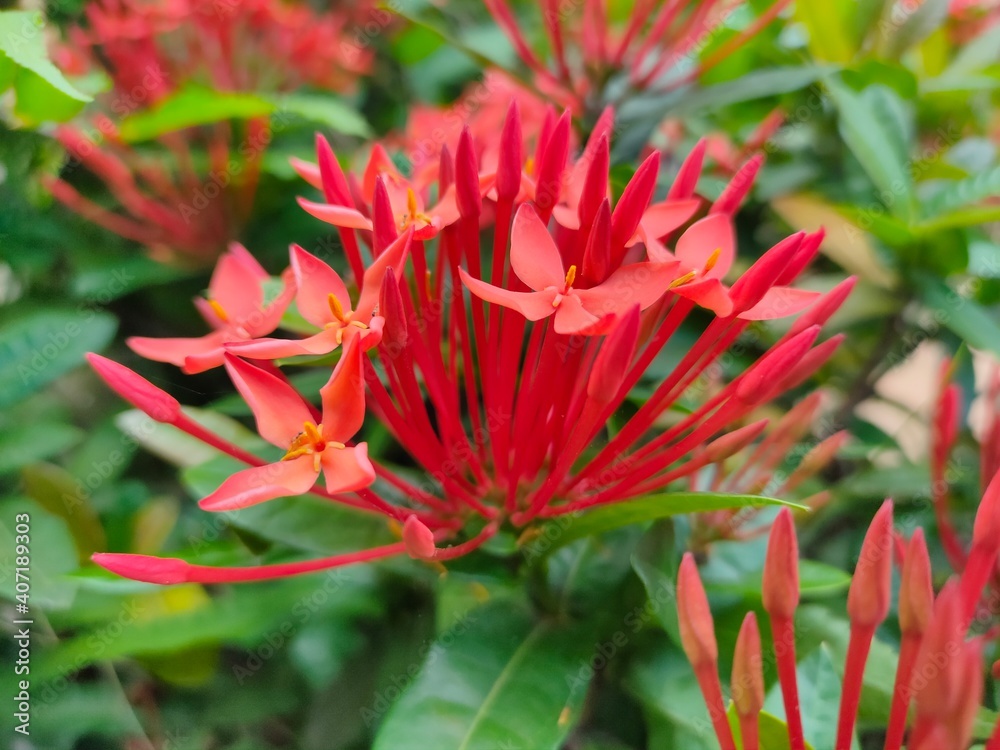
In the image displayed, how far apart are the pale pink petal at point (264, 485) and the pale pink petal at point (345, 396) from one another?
0.02 m

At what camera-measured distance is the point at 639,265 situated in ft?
1.21

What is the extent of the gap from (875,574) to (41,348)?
0.63 m

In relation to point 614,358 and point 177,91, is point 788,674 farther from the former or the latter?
point 177,91

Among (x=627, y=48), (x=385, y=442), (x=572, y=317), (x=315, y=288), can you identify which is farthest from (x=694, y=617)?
(x=627, y=48)

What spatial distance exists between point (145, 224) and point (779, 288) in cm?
72

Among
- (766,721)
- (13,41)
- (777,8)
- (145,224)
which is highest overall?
(777,8)

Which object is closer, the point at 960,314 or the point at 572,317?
the point at 572,317

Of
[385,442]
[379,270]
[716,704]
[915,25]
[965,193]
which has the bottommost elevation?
[385,442]

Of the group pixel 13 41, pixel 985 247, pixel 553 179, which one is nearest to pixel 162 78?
pixel 13 41

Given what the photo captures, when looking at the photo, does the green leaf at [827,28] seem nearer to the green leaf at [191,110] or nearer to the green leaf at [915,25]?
the green leaf at [915,25]

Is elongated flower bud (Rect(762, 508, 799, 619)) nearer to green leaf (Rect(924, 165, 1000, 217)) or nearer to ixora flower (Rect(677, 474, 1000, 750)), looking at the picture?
ixora flower (Rect(677, 474, 1000, 750))

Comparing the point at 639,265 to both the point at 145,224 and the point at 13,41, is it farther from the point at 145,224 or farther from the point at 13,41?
the point at 145,224

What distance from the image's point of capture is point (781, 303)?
1.36ft

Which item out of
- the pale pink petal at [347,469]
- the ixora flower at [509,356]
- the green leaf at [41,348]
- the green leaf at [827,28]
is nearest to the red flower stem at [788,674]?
the ixora flower at [509,356]
